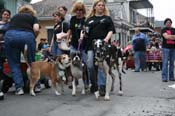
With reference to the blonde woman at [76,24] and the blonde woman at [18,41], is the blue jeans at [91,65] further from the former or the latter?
the blonde woman at [18,41]

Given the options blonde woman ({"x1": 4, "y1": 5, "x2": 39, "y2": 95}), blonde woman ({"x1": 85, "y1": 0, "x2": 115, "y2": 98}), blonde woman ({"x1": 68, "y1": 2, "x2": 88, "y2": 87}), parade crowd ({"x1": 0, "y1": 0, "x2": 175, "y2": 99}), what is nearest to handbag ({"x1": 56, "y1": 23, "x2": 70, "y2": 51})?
parade crowd ({"x1": 0, "y1": 0, "x2": 175, "y2": 99})

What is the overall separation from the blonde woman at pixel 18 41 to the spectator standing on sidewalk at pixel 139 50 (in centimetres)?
1099

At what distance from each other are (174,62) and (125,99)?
582 centimetres

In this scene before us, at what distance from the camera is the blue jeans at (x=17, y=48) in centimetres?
962

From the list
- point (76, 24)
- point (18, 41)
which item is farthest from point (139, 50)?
point (18, 41)

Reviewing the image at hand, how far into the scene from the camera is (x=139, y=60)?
2047cm

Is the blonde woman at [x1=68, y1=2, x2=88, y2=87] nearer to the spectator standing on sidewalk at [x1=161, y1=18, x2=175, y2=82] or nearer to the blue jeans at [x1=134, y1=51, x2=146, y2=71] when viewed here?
the spectator standing on sidewalk at [x1=161, y1=18, x2=175, y2=82]

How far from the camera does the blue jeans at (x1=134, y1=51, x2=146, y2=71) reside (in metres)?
20.3

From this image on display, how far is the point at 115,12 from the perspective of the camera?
4406 cm

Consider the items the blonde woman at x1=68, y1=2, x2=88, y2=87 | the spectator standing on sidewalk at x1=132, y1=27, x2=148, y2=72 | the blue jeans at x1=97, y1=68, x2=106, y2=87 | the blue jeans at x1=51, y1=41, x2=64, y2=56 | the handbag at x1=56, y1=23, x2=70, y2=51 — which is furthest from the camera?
the spectator standing on sidewalk at x1=132, y1=27, x2=148, y2=72

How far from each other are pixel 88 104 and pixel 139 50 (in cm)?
1228

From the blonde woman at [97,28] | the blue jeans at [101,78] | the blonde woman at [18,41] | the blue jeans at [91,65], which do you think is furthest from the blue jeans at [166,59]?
the blonde woman at [18,41]

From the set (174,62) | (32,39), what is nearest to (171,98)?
(32,39)

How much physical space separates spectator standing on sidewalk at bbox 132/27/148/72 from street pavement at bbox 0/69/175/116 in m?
9.71
